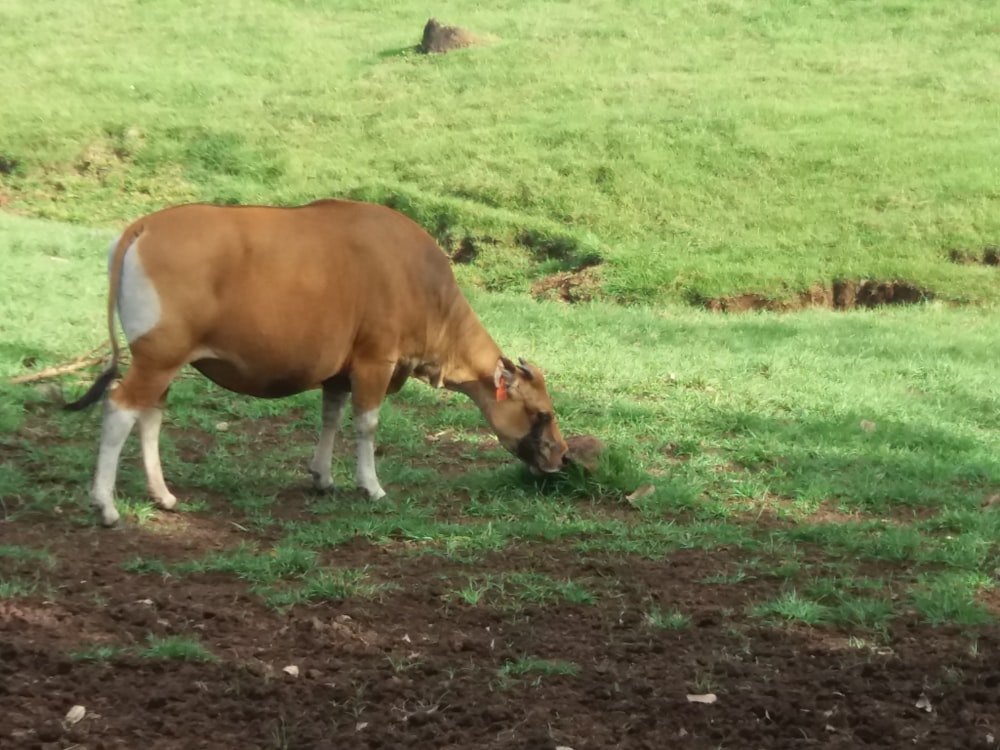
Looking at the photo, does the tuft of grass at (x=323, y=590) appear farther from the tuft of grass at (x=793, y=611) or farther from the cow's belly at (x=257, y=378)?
the tuft of grass at (x=793, y=611)

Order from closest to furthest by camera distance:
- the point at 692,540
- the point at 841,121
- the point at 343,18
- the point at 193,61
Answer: the point at 692,540 < the point at 841,121 < the point at 193,61 < the point at 343,18

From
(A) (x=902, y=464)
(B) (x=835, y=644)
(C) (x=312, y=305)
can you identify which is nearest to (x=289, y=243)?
(C) (x=312, y=305)

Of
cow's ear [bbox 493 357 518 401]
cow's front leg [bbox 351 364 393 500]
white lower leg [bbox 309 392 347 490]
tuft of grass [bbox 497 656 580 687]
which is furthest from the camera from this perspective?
cow's ear [bbox 493 357 518 401]

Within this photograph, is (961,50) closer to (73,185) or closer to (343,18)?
(343,18)

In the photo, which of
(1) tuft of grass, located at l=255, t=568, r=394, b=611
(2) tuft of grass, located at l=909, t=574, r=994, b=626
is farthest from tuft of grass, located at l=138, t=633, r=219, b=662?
(2) tuft of grass, located at l=909, t=574, r=994, b=626

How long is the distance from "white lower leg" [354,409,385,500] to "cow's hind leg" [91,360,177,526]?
1227 millimetres

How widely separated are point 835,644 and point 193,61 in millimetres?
19596

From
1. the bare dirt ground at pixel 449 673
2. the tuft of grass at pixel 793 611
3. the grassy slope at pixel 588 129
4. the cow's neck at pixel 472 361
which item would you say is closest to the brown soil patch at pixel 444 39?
the grassy slope at pixel 588 129

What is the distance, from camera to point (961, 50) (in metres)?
21.4

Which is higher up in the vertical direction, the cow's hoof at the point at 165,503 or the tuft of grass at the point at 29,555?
the tuft of grass at the point at 29,555

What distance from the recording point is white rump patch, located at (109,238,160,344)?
5953mm

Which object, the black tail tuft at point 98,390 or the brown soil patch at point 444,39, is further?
the brown soil patch at point 444,39

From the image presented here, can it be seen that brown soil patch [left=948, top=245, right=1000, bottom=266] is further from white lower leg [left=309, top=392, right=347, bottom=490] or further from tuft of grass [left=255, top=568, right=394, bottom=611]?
tuft of grass [left=255, top=568, right=394, bottom=611]

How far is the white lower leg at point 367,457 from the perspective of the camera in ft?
22.9
